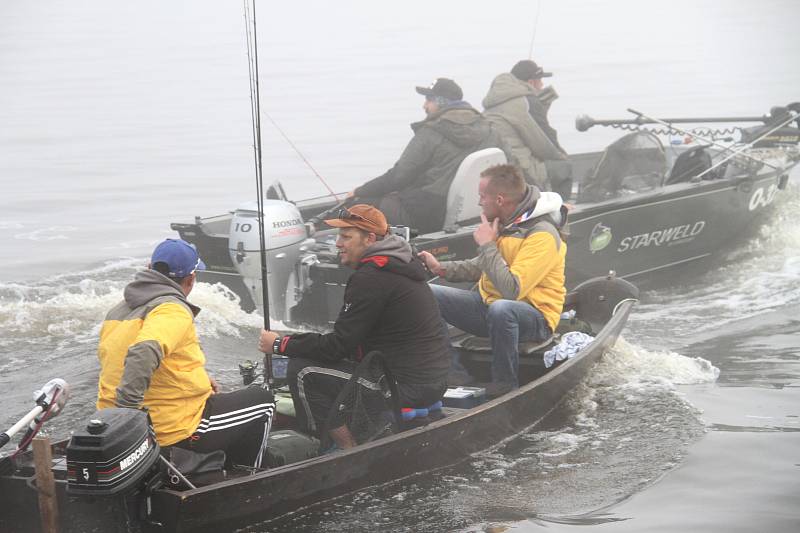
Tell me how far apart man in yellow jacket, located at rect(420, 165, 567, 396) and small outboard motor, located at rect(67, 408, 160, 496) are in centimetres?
286

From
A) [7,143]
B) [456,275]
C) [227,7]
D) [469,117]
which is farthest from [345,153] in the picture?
[227,7]

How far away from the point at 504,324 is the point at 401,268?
1.41 m

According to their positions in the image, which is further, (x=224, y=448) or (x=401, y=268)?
(x=401, y=268)

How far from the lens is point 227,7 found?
68.5 m

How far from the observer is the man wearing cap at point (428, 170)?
9.55m

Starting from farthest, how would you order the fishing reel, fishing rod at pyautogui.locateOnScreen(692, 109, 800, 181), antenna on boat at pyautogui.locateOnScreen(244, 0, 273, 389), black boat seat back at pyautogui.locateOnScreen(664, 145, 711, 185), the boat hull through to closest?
black boat seat back at pyautogui.locateOnScreen(664, 145, 711, 185), fishing rod at pyautogui.locateOnScreen(692, 109, 800, 181), the fishing reel, antenna on boat at pyautogui.locateOnScreen(244, 0, 273, 389), the boat hull

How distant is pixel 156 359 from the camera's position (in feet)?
14.4

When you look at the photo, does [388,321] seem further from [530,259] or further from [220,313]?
[220,313]

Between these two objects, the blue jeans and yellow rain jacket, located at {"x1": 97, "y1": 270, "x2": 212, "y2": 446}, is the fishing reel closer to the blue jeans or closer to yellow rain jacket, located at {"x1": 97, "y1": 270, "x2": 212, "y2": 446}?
yellow rain jacket, located at {"x1": 97, "y1": 270, "x2": 212, "y2": 446}

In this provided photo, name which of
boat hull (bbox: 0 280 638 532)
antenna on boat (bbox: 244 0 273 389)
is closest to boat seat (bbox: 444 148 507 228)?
boat hull (bbox: 0 280 638 532)

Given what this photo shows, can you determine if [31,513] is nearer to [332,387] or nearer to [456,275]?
[332,387]

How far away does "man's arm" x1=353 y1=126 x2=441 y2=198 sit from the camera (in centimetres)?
955

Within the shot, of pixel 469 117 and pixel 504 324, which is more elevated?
pixel 469 117

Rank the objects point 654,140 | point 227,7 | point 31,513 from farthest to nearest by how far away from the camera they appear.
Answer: point 227,7 → point 654,140 → point 31,513
